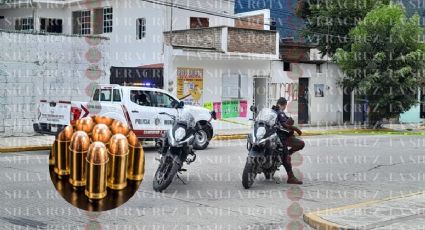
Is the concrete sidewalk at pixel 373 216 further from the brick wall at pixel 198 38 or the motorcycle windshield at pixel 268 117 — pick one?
the brick wall at pixel 198 38

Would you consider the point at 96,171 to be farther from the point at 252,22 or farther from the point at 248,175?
the point at 252,22

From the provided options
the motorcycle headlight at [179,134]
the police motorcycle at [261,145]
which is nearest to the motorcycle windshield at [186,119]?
the motorcycle headlight at [179,134]

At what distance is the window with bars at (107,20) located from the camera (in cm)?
2978

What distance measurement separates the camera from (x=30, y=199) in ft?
29.7

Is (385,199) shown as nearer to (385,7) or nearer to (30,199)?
(30,199)

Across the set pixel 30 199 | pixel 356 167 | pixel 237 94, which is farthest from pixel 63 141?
pixel 237 94

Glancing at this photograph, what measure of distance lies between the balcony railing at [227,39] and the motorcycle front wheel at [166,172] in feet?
51.4

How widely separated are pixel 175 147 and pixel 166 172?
490 mm

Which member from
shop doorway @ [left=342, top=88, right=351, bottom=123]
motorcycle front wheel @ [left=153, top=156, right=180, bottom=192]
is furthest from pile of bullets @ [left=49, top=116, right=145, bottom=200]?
shop doorway @ [left=342, top=88, right=351, bottom=123]

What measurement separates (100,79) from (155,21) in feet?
22.4

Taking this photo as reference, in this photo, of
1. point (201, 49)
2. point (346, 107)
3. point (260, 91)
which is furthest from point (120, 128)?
point (346, 107)

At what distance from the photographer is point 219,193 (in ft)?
33.7

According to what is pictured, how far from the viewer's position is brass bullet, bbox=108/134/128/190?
2426mm

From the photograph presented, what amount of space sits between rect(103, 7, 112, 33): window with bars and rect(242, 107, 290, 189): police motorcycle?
20147 mm
